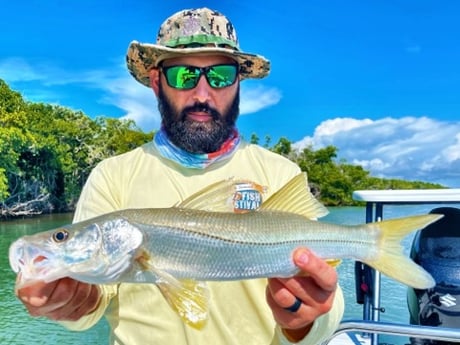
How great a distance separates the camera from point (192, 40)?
2090 mm

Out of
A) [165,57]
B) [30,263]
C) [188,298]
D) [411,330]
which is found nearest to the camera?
[30,263]

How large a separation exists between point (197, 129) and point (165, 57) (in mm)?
352

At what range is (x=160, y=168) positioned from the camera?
205 centimetres

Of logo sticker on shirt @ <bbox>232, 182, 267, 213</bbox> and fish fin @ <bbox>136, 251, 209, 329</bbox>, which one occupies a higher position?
logo sticker on shirt @ <bbox>232, 182, 267, 213</bbox>

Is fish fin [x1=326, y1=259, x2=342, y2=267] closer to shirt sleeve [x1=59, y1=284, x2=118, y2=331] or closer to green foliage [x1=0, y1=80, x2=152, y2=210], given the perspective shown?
shirt sleeve [x1=59, y1=284, x2=118, y2=331]

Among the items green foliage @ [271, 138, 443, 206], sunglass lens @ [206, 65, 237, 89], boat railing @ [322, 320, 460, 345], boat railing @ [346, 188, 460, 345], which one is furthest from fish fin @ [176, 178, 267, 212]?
green foliage @ [271, 138, 443, 206]

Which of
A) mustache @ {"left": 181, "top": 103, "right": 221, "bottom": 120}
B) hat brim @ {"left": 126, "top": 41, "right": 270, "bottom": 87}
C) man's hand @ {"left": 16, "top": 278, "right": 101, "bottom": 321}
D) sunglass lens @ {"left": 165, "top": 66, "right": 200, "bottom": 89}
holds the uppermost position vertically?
hat brim @ {"left": 126, "top": 41, "right": 270, "bottom": 87}

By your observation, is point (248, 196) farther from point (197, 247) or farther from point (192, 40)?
point (192, 40)

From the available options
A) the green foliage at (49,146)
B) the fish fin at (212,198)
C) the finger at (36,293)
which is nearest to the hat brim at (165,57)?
the fish fin at (212,198)

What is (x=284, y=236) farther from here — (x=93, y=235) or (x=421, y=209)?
(x=421, y=209)

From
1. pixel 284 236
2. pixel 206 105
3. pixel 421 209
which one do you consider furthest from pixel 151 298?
pixel 421 209

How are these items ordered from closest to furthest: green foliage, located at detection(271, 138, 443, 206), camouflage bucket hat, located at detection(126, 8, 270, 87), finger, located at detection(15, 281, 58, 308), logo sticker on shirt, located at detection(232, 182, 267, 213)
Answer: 1. finger, located at detection(15, 281, 58, 308)
2. logo sticker on shirt, located at detection(232, 182, 267, 213)
3. camouflage bucket hat, located at detection(126, 8, 270, 87)
4. green foliage, located at detection(271, 138, 443, 206)

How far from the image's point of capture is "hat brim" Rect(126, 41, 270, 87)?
209 centimetres

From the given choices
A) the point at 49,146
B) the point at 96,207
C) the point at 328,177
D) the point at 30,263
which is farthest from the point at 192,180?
the point at 328,177
